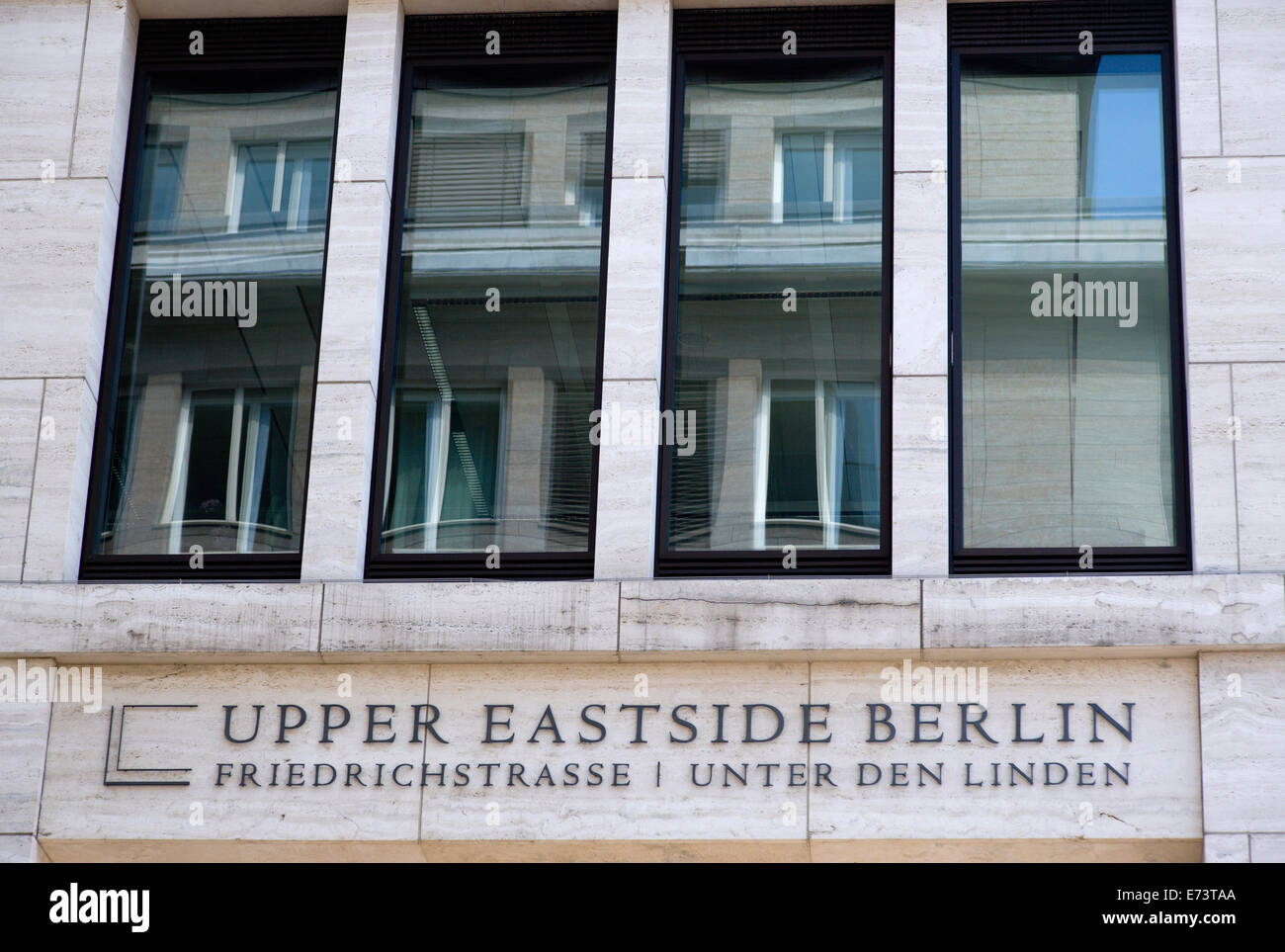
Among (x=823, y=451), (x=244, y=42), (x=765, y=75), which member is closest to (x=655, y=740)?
(x=823, y=451)

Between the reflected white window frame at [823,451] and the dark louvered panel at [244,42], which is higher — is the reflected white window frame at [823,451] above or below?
below

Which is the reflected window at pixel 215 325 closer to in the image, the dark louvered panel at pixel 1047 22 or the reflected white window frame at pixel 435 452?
the reflected white window frame at pixel 435 452

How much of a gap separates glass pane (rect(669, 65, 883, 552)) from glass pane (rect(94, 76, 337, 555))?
108 inches

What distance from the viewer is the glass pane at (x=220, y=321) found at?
13.6 m

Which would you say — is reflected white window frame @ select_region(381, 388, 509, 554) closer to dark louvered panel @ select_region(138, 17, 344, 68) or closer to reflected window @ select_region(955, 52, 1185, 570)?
dark louvered panel @ select_region(138, 17, 344, 68)

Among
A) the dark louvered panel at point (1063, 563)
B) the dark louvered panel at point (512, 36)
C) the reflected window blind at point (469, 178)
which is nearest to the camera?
the dark louvered panel at point (1063, 563)

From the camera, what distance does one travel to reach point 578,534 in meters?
13.2

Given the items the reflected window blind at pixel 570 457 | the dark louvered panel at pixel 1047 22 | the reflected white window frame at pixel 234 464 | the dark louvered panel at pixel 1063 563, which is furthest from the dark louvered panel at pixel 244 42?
the dark louvered panel at pixel 1063 563

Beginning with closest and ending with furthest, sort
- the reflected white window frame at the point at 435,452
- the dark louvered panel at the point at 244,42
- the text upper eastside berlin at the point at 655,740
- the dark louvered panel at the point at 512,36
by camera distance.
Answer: the text upper eastside berlin at the point at 655,740
the reflected white window frame at the point at 435,452
the dark louvered panel at the point at 512,36
the dark louvered panel at the point at 244,42

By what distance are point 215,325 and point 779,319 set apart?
405 centimetres

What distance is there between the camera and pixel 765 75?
1429cm

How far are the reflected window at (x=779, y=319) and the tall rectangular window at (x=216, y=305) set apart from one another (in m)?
2.70

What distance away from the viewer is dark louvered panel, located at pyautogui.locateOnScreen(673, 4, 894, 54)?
46.6 ft
